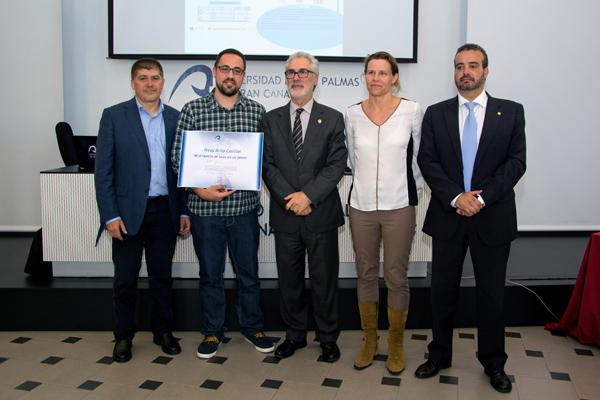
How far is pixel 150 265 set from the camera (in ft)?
11.0

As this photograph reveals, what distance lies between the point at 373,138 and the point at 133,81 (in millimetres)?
1300

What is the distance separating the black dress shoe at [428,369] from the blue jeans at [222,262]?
945mm

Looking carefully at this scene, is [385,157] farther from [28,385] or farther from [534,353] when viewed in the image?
[28,385]

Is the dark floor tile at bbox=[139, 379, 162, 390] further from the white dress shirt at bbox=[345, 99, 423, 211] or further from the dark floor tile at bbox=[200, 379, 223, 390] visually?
the white dress shirt at bbox=[345, 99, 423, 211]

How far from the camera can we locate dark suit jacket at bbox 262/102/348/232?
121 inches

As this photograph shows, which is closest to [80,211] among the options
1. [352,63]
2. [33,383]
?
[33,383]

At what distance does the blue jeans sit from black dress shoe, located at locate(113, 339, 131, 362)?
0.42 m

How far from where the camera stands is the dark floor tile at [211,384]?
9.65ft

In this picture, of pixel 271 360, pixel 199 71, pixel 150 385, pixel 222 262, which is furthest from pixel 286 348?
pixel 199 71

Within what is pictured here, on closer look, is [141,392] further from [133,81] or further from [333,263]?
[133,81]

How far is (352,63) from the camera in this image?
5.48m

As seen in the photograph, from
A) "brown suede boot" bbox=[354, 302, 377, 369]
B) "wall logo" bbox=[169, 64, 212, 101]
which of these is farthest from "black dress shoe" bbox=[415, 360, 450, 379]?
"wall logo" bbox=[169, 64, 212, 101]

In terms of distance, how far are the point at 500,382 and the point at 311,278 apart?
3.57ft

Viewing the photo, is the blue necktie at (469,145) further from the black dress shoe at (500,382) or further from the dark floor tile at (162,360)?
the dark floor tile at (162,360)
